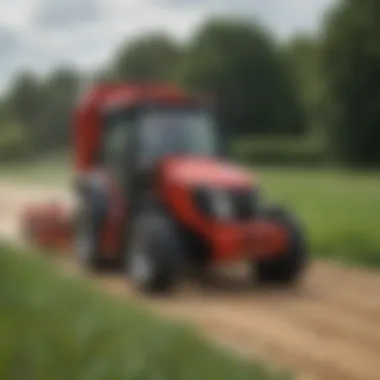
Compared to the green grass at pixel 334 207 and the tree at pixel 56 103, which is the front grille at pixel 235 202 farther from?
the tree at pixel 56 103

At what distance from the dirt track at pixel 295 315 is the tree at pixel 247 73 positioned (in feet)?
1.92

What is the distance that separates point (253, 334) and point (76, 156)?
4.70 ft

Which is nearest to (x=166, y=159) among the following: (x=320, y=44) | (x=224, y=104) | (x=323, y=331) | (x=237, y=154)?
(x=237, y=154)

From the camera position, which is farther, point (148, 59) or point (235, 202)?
point (235, 202)

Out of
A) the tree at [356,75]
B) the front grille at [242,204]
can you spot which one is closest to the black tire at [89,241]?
the front grille at [242,204]

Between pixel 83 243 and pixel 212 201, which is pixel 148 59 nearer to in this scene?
pixel 212 201

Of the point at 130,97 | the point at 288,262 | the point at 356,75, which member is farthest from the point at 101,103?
the point at 356,75

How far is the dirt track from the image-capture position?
10.6 ft

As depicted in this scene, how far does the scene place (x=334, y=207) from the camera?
14.2 feet

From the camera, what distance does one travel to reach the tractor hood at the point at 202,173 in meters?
4.58

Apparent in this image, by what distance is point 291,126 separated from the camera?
130 inches

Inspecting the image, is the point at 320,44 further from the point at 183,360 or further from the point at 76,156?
the point at 76,156

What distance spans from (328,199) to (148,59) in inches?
43.7

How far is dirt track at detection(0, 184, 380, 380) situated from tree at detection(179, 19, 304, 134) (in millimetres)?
586
